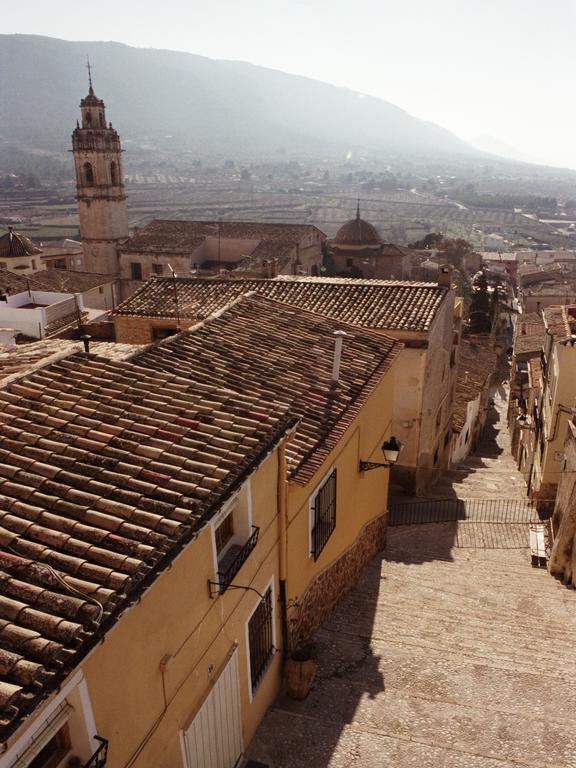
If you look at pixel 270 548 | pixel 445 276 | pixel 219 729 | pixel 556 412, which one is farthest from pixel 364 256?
pixel 219 729

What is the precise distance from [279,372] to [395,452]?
8.49 ft

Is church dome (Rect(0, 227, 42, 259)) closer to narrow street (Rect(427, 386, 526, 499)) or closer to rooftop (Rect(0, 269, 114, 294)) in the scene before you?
rooftop (Rect(0, 269, 114, 294))

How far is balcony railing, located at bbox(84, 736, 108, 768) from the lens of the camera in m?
4.24

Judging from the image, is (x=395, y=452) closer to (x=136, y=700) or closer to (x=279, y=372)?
(x=279, y=372)

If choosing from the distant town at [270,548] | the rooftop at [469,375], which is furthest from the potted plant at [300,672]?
the rooftop at [469,375]

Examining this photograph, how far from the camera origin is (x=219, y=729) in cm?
634

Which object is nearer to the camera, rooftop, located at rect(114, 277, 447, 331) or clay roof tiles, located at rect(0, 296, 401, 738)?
clay roof tiles, located at rect(0, 296, 401, 738)

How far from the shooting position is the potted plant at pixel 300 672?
26.0 ft

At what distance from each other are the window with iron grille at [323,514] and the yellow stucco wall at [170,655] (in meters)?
1.95

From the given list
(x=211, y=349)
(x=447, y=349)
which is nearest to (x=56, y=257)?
(x=447, y=349)

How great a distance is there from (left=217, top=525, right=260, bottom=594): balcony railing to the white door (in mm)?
984

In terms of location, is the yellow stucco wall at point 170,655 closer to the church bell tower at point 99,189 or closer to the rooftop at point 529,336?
the rooftop at point 529,336

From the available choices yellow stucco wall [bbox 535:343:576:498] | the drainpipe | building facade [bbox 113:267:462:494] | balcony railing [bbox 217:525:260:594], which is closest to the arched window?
building facade [bbox 113:267:462:494]

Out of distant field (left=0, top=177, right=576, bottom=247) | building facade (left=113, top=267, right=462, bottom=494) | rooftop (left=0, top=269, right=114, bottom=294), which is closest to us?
building facade (left=113, top=267, right=462, bottom=494)
